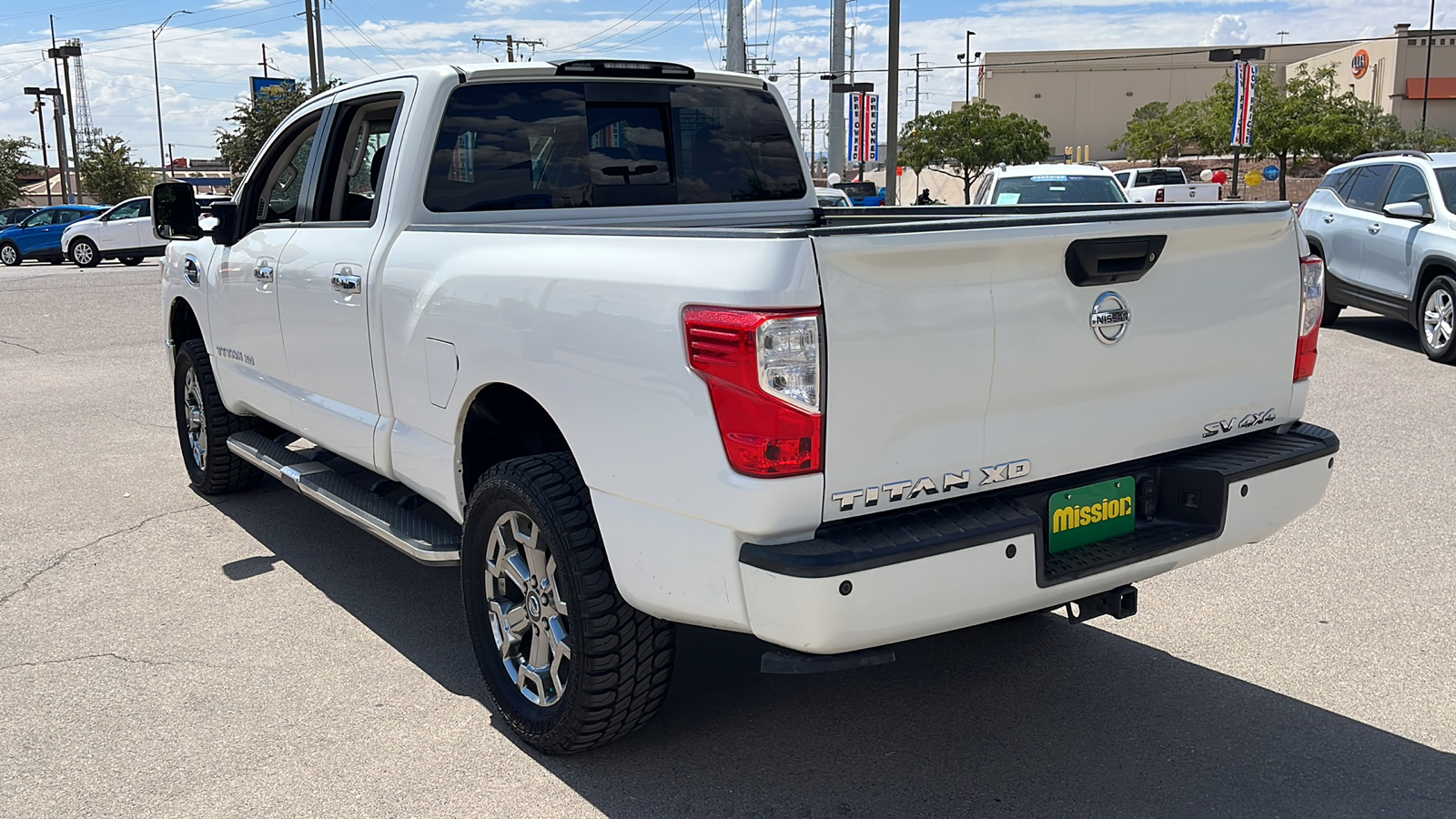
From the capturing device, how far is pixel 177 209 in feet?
19.8

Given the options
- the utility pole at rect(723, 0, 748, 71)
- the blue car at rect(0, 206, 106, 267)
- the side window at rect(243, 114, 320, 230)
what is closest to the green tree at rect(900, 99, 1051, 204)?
the utility pole at rect(723, 0, 748, 71)

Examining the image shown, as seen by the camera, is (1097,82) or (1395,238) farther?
(1097,82)

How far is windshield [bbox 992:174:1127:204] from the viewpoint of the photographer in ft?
48.0

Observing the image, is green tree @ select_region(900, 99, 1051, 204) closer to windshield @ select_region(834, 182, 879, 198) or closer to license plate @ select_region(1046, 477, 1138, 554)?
windshield @ select_region(834, 182, 879, 198)

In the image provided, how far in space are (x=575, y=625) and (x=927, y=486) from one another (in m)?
1.05

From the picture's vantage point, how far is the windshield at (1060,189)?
14633 millimetres

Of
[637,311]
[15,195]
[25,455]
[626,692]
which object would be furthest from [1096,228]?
[15,195]

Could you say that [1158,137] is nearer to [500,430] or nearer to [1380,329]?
[1380,329]

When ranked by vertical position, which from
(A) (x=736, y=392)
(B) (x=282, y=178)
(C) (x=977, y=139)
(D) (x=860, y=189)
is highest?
(C) (x=977, y=139)

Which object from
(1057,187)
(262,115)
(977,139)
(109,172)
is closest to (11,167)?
(109,172)

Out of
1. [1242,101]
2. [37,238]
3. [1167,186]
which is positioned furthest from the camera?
[1242,101]

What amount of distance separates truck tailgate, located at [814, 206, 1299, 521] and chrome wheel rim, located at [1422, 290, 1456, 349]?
8373 millimetres

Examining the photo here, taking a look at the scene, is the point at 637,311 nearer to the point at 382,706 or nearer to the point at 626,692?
the point at 626,692

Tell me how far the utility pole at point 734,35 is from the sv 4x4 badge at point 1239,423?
22.9 meters
